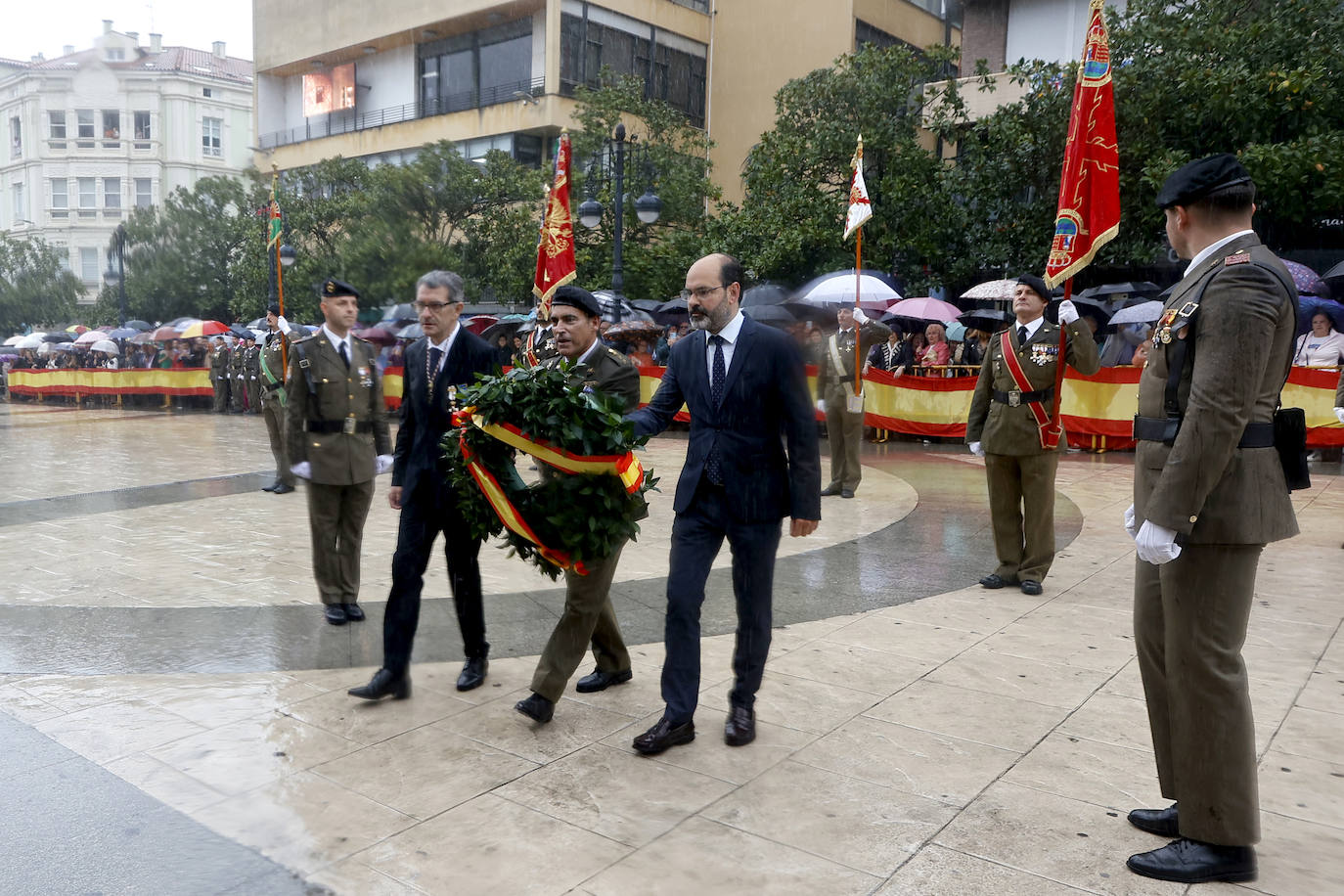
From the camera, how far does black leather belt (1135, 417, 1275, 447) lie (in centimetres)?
316

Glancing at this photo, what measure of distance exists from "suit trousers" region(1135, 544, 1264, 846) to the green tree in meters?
54.9

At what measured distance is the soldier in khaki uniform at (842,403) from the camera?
35.0 feet

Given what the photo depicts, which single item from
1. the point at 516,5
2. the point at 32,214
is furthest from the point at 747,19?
the point at 32,214

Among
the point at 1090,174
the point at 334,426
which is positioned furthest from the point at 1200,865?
the point at 1090,174

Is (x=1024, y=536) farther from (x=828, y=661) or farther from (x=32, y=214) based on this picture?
(x=32, y=214)

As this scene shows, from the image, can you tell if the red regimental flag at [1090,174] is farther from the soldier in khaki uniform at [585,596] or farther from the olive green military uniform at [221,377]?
the olive green military uniform at [221,377]

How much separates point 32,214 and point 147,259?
64.4ft

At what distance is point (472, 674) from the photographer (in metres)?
4.95

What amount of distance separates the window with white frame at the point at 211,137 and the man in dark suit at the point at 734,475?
53538 mm

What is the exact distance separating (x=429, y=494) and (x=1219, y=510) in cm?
319

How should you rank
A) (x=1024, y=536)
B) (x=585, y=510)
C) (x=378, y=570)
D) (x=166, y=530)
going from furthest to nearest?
(x=166, y=530)
(x=378, y=570)
(x=1024, y=536)
(x=585, y=510)

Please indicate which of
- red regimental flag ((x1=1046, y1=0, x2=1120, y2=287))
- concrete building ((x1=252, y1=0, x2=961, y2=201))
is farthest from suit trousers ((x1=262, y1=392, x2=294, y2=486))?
concrete building ((x1=252, y1=0, x2=961, y2=201))

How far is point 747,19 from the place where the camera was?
1366 inches

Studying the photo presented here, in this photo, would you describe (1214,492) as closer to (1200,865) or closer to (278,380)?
(1200,865)
